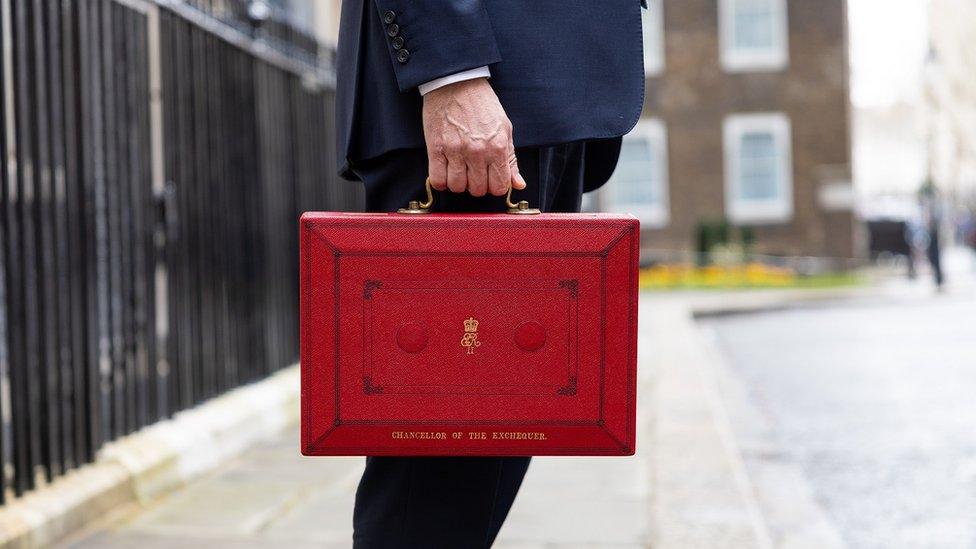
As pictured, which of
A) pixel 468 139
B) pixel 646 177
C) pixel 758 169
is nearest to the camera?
pixel 468 139

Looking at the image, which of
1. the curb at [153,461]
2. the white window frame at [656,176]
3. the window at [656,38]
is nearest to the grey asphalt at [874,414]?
the curb at [153,461]

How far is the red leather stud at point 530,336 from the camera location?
5.41ft

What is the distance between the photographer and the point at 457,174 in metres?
1.65

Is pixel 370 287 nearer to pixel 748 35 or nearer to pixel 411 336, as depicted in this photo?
pixel 411 336

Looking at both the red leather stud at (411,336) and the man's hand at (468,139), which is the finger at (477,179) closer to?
the man's hand at (468,139)

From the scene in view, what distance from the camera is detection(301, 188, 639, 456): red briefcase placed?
1.62 meters

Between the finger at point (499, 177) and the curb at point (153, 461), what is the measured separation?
182 centimetres

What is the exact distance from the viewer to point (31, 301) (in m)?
3.26

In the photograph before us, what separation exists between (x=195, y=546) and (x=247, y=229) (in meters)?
2.11

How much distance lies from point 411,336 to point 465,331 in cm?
7

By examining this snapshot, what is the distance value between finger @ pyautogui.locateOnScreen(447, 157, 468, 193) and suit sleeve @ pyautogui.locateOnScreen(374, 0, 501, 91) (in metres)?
0.12

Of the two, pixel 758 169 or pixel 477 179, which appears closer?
pixel 477 179

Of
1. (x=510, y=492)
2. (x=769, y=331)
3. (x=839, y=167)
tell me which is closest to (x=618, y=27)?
(x=510, y=492)

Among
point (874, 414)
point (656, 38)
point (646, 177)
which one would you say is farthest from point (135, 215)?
point (656, 38)
